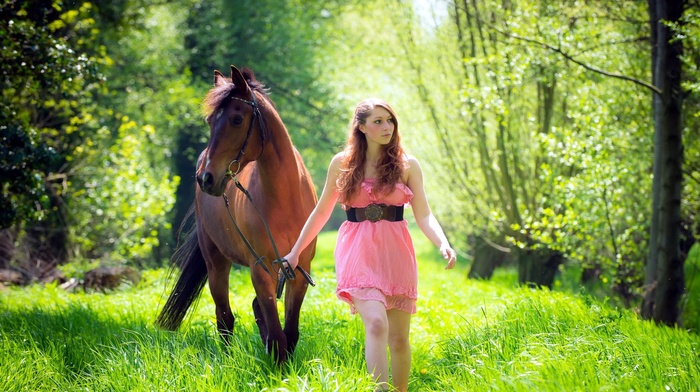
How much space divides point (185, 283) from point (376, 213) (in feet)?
10.3

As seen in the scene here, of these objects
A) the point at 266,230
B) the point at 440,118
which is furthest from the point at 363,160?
the point at 440,118

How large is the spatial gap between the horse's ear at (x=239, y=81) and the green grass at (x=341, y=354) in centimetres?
182

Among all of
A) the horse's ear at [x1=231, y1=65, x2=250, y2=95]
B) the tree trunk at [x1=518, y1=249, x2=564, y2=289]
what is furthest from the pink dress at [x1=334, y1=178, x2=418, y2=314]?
the tree trunk at [x1=518, y1=249, x2=564, y2=289]

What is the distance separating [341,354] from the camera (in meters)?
5.33

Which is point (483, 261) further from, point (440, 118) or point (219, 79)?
point (219, 79)

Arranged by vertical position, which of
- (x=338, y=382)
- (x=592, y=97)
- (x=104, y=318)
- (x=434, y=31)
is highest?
(x=434, y=31)

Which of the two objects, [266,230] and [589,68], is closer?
[266,230]

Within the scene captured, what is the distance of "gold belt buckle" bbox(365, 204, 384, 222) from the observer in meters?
4.47

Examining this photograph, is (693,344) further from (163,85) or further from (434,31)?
(163,85)

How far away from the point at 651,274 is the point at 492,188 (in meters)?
4.89

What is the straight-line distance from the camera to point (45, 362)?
5273 mm

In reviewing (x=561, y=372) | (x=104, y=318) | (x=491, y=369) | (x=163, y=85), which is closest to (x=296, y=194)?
(x=491, y=369)

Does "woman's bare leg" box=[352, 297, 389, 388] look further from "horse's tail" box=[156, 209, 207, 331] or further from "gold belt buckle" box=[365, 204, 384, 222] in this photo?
"horse's tail" box=[156, 209, 207, 331]

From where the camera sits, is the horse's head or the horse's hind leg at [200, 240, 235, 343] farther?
the horse's hind leg at [200, 240, 235, 343]
